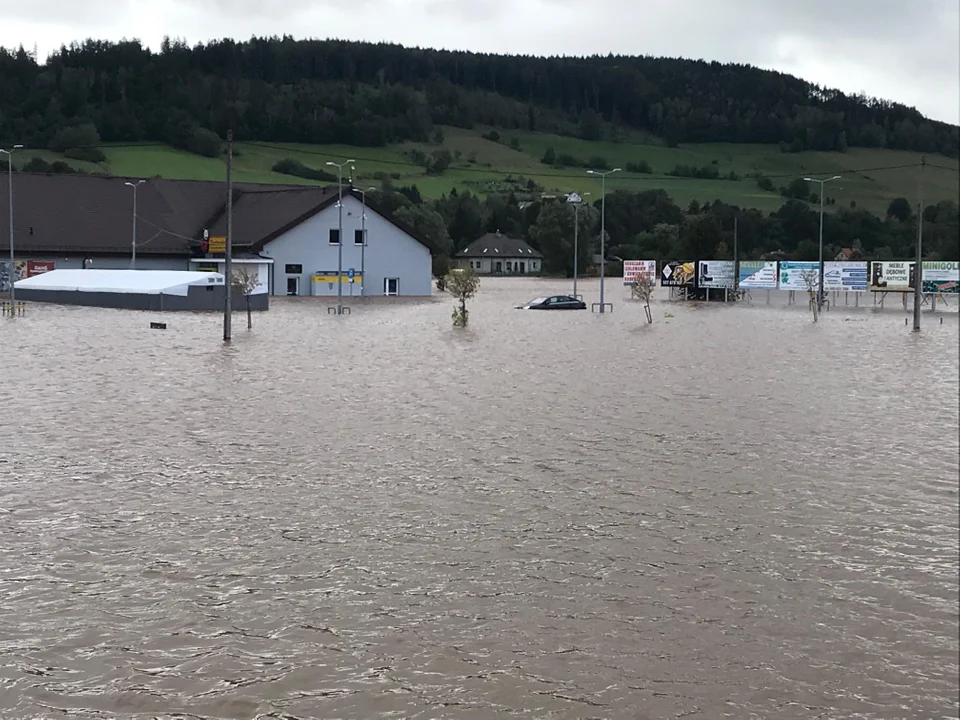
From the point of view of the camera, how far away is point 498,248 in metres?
178

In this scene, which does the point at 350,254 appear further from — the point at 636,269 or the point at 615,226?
the point at 615,226

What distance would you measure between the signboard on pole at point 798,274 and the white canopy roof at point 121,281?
38643 millimetres

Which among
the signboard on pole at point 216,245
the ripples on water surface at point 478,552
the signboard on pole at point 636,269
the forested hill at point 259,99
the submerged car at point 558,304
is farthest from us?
the forested hill at point 259,99

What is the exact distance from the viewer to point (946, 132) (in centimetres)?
552

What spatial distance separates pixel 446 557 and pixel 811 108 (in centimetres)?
531

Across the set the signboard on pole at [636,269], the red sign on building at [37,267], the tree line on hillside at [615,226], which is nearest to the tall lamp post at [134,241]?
the red sign on building at [37,267]

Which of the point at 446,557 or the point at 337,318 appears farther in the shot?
the point at 337,318

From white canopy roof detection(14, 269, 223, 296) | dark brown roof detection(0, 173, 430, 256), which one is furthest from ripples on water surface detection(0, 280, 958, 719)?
dark brown roof detection(0, 173, 430, 256)

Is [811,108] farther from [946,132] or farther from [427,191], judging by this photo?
[427,191]

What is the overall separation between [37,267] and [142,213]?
901 centimetres

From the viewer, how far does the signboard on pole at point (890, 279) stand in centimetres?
7375

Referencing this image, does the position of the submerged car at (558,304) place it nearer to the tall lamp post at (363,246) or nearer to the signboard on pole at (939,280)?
the tall lamp post at (363,246)

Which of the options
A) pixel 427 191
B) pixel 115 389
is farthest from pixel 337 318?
pixel 427 191

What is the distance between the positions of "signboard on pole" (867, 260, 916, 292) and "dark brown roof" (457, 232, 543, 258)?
98871 millimetres
